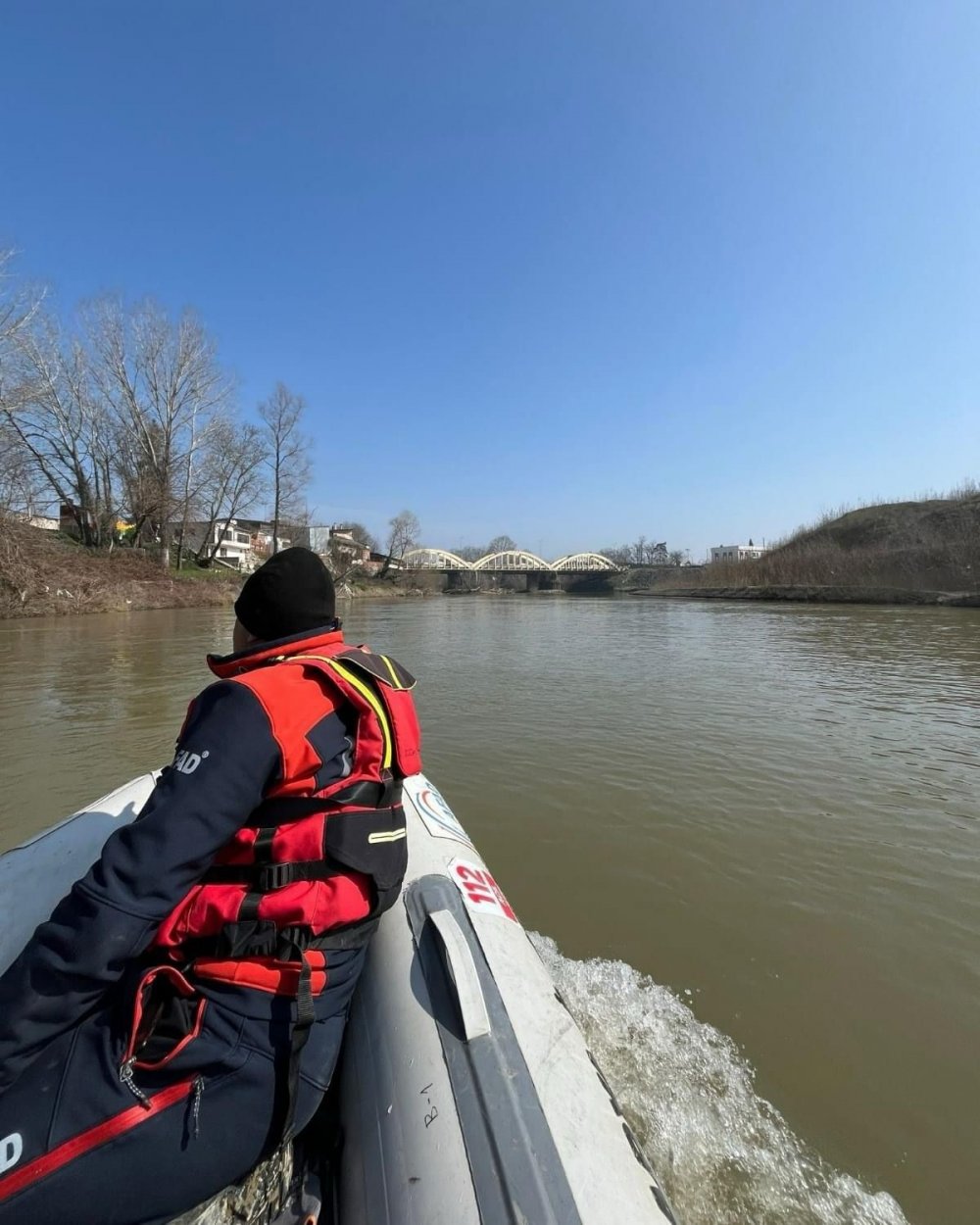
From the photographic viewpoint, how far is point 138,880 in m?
1.26

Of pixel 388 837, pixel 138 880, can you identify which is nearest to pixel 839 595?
pixel 388 837

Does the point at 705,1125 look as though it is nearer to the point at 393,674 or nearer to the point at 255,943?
the point at 255,943

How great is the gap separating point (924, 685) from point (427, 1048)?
11.3m

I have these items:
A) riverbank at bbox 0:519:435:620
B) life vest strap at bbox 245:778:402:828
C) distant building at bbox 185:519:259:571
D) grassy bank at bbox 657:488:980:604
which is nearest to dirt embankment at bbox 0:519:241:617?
riverbank at bbox 0:519:435:620

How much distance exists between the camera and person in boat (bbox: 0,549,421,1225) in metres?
1.20

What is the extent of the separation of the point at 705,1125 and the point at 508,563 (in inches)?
4484

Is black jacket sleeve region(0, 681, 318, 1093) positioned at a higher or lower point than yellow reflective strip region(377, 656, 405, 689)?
lower

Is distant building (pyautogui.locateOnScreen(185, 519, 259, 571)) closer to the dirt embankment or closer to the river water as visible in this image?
the dirt embankment

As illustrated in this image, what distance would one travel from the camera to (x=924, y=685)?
1003cm

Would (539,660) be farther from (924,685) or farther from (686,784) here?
(686,784)

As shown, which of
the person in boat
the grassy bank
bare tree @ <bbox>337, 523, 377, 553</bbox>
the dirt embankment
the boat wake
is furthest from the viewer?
bare tree @ <bbox>337, 523, 377, 553</bbox>

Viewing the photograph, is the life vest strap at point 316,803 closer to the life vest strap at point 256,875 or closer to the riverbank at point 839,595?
the life vest strap at point 256,875

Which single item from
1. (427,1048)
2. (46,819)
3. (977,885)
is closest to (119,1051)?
(427,1048)

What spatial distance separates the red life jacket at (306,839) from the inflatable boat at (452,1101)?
0.31m
